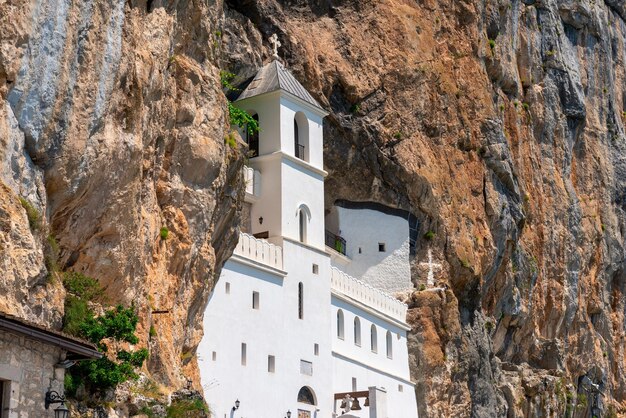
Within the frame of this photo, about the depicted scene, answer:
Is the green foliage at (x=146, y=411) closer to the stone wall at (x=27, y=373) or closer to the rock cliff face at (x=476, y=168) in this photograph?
the stone wall at (x=27, y=373)

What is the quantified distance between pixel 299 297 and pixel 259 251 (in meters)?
2.51

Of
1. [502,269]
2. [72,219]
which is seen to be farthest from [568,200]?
[72,219]

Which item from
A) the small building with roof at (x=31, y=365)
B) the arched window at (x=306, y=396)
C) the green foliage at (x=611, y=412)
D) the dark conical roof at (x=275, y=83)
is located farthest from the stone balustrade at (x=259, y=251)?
the green foliage at (x=611, y=412)

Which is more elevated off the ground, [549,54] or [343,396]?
[549,54]

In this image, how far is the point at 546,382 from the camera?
5841cm

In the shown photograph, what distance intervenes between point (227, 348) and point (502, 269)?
18938 millimetres

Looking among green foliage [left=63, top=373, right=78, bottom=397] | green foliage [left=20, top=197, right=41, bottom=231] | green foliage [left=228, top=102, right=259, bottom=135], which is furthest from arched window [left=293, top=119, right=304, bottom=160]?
green foliage [left=63, top=373, right=78, bottom=397]

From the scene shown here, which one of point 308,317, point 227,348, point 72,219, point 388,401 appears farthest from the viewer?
point 388,401

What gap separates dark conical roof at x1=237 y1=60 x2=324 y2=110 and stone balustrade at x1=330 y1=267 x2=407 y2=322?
649 centimetres

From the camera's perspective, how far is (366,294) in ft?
159

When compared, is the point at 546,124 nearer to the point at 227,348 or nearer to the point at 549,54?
the point at 549,54

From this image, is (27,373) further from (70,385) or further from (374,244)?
(374,244)

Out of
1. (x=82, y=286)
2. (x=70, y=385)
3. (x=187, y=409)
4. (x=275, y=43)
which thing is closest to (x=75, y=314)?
(x=82, y=286)

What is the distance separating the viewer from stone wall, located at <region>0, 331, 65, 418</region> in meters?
21.7
